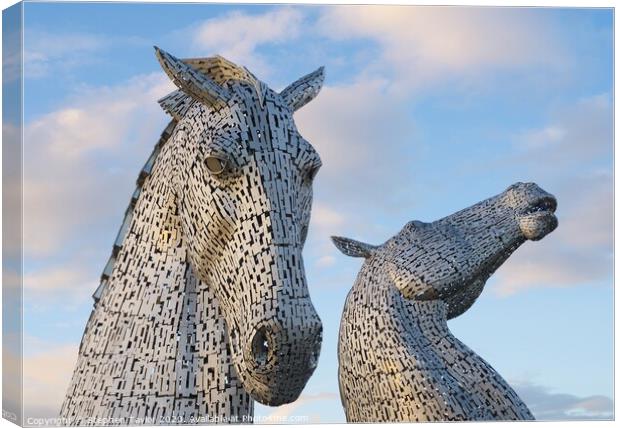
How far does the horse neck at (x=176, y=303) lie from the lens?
356 centimetres

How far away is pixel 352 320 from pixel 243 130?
116 inches

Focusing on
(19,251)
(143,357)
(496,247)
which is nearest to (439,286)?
(496,247)

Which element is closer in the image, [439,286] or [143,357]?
[143,357]

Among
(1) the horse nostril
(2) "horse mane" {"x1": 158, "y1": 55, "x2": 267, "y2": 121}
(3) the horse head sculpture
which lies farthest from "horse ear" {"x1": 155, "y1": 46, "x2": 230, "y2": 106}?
(1) the horse nostril

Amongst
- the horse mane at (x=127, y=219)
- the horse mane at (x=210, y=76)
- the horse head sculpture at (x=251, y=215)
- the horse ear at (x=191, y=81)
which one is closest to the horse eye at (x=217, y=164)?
the horse head sculpture at (x=251, y=215)

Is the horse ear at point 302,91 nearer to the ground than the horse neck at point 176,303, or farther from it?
farther from it

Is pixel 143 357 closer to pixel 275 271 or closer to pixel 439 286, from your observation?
pixel 275 271

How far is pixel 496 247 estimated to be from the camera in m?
6.60

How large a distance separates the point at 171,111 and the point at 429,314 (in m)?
2.90

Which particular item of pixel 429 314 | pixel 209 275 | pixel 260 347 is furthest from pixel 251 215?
pixel 429 314

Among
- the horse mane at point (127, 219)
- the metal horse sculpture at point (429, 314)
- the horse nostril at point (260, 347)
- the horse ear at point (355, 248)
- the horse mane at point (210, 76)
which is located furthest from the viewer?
the horse ear at point (355, 248)

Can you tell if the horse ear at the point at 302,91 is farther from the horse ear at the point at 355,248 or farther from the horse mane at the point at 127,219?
the horse ear at the point at 355,248

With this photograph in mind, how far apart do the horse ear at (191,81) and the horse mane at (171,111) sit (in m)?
0.15

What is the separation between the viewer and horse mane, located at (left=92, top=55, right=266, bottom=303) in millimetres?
3830
